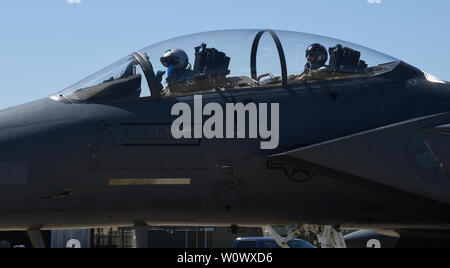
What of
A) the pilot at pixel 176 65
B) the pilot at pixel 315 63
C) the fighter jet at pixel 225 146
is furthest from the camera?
the pilot at pixel 315 63

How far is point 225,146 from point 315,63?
1.94 meters

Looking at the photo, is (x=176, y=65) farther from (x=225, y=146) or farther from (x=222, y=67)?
(x=225, y=146)

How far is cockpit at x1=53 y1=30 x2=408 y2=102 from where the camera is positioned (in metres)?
8.46

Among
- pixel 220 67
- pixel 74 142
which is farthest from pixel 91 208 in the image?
pixel 220 67

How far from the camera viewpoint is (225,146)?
8.14 meters

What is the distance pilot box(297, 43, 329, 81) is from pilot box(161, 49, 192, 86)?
5.13ft

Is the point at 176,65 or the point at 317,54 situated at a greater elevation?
the point at 317,54

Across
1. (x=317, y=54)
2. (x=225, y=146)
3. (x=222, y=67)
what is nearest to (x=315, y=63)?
(x=317, y=54)

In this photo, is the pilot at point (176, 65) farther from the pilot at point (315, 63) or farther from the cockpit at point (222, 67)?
the pilot at point (315, 63)

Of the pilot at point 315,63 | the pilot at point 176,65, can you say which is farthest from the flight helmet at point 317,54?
the pilot at point 176,65

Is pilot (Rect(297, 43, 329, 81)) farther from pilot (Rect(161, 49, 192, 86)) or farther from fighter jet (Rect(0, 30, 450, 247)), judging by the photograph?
pilot (Rect(161, 49, 192, 86))

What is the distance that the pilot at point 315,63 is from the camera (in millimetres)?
8859

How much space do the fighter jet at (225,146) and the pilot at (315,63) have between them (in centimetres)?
3

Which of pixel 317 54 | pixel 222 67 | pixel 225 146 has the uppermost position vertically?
pixel 317 54
